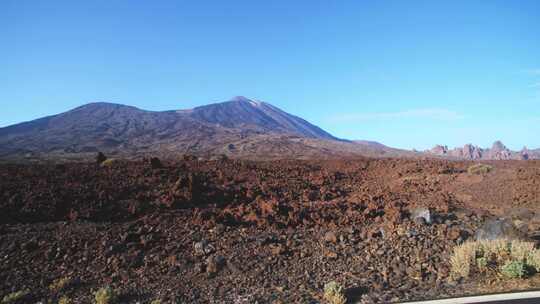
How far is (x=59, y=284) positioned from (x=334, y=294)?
14.2 ft

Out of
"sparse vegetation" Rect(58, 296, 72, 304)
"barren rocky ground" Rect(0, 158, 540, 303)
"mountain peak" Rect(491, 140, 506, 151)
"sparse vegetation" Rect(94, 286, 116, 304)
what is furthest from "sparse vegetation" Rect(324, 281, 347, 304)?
"mountain peak" Rect(491, 140, 506, 151)

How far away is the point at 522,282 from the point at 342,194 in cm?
905

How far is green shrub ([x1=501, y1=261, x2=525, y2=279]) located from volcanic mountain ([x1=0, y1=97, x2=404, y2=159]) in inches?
1463

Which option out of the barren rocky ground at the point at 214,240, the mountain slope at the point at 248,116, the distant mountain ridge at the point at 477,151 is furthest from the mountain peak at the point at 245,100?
the barren rocky ground at the point at 214,240

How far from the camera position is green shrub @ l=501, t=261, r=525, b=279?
567 cm

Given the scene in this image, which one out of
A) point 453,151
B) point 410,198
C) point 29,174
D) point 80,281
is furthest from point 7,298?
point 453,151

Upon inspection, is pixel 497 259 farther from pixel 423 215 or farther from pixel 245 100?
pixel 245 100

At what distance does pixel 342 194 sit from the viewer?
14508 millimetres

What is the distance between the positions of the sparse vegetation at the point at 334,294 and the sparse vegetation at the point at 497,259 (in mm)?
2059

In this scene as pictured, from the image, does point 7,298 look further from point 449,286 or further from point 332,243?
point 449,286

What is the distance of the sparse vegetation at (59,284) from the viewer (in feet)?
18.9

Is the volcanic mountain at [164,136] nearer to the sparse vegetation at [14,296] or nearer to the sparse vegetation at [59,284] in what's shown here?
the sparse vegetation at [59,284]

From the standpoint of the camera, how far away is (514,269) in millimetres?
5727

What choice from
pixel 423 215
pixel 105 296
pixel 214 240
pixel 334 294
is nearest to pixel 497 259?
pixel 423 215
